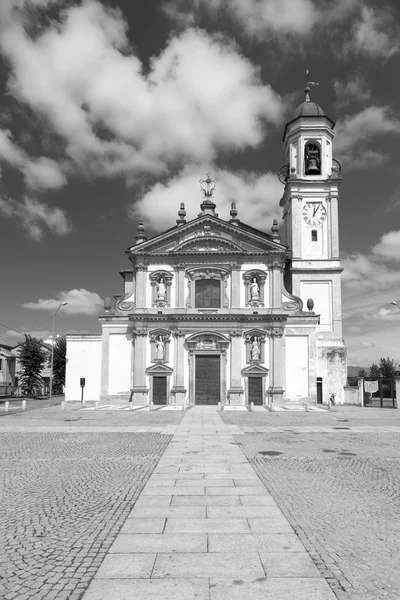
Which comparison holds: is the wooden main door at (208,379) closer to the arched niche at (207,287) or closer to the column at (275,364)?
the column at (275,364)

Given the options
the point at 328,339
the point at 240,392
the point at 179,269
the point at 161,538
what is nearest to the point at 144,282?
the point at 179,269

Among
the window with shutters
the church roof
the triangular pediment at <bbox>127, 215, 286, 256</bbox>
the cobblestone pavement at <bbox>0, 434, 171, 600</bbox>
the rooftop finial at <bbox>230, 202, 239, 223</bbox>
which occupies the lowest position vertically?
the cobblestone pavement at <bbox>0, 434, 171, 600</bbox>

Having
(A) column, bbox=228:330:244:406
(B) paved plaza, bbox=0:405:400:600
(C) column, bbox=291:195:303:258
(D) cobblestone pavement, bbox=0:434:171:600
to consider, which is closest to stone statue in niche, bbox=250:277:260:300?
(A) column, bbox=228:330:244:406

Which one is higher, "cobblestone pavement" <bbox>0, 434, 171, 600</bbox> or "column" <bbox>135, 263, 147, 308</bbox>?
"column" <bbox>135, 263, 147, 308</bbox>

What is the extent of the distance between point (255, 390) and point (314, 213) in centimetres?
1640

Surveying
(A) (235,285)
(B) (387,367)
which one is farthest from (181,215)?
(B) (387,367)

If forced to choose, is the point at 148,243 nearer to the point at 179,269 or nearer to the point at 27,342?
the point at 179,269

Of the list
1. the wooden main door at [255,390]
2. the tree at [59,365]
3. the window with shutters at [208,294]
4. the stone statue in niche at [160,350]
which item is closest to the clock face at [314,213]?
the window with shutters at [208,294]

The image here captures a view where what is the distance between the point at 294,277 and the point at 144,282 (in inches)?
499

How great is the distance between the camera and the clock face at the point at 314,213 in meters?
43.8

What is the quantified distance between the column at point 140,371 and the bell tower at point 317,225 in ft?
44.1

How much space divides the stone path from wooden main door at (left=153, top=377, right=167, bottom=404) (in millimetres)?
28662

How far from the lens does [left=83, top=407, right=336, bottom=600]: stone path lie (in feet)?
16.6

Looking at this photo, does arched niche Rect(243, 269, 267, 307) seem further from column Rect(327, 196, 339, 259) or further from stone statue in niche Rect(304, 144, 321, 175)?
stone statue in niche Rect(304, 144, 321, 175)
